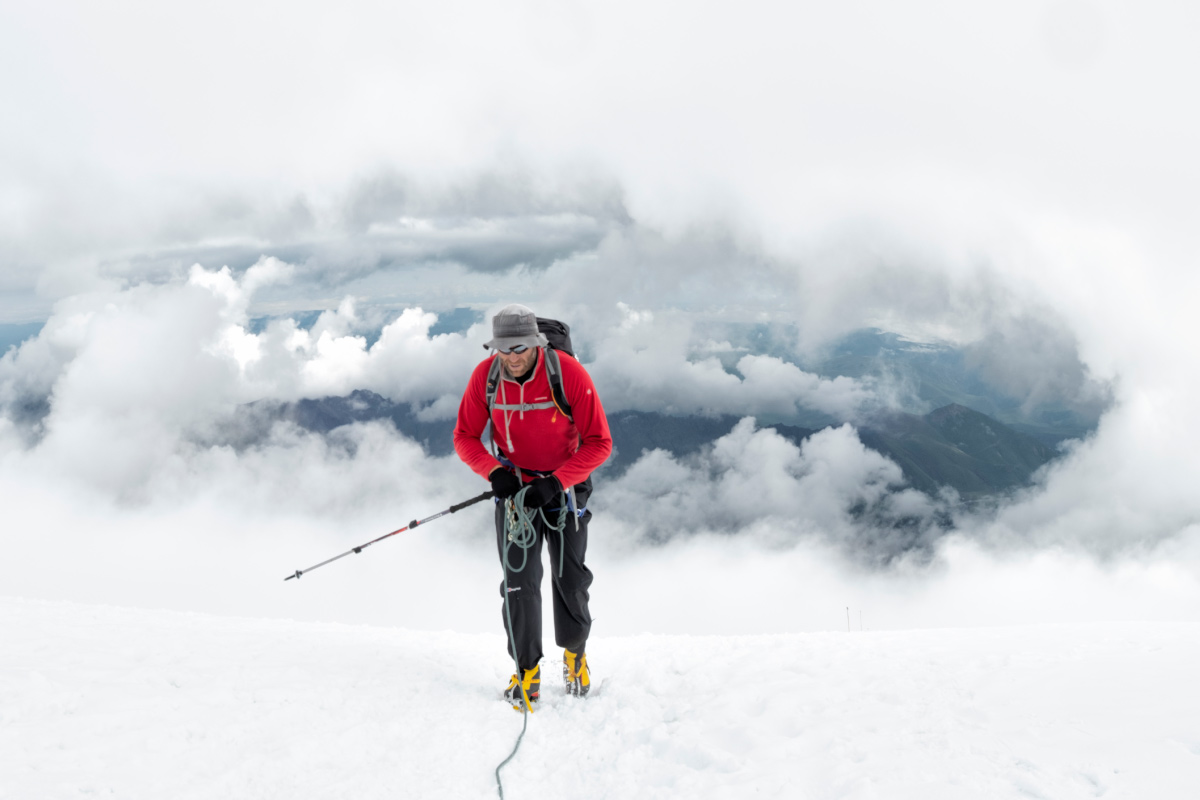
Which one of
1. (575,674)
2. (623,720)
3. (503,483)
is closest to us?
(623,720)

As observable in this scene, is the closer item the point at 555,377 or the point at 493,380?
the point at 555,377

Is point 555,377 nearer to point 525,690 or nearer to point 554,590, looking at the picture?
point 554,590

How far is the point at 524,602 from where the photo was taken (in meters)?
6.45

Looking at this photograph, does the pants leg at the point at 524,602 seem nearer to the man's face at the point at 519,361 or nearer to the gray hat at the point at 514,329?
the man's face at the point at 519,361

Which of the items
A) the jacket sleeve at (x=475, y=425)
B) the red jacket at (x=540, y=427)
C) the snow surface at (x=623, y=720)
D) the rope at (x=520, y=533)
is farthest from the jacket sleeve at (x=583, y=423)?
the snow surface at (x=623, y=720)

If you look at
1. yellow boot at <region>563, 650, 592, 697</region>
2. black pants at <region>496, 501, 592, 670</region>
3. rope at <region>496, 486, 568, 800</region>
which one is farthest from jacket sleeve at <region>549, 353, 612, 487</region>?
yellow boot at <region>563, 650, 592, 697</region>

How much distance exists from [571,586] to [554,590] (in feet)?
0.63

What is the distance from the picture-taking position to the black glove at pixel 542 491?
19.8 ft

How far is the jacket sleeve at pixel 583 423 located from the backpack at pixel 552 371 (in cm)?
7

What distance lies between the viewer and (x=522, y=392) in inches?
247

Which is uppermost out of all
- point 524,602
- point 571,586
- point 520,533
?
point 520,533

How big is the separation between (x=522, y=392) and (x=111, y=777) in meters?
4.29

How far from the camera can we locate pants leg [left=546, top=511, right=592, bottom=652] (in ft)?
21.5

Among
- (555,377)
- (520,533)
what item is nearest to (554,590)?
(520,533)
